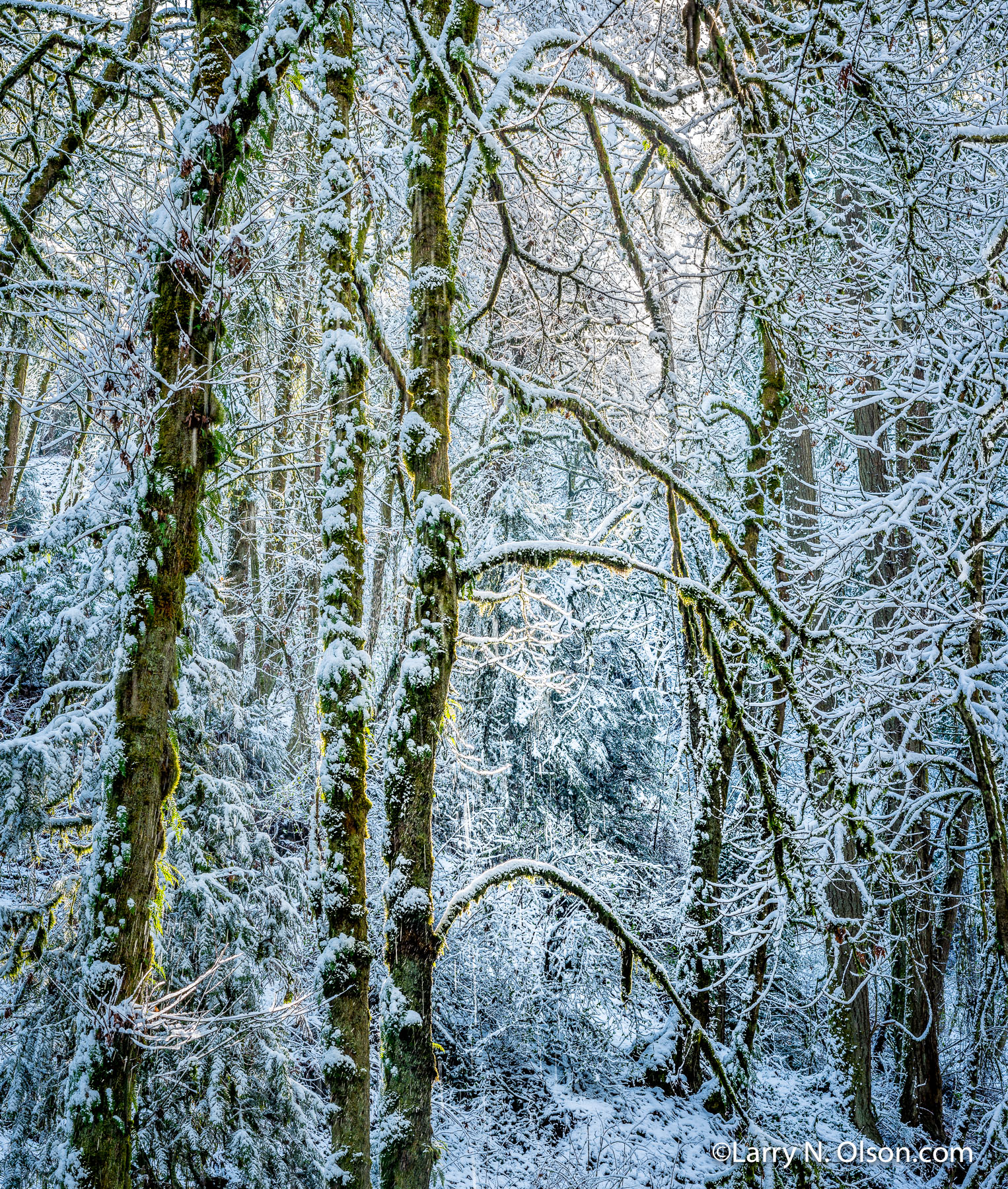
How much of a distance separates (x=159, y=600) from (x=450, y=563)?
1314 mm

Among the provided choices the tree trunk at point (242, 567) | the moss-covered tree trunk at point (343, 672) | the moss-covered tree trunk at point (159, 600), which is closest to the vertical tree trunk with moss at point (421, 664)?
the moss-covered tree trunk at point (343, 672)

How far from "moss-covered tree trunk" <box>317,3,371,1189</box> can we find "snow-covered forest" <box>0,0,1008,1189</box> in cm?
2

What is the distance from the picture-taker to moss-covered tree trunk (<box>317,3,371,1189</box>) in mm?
3438

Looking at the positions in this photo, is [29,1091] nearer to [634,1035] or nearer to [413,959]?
[413,959]

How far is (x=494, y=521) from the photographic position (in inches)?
337

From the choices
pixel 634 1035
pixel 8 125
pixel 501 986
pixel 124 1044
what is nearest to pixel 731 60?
pixel 124 1044

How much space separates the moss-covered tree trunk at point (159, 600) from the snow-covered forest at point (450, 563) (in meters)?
0.02

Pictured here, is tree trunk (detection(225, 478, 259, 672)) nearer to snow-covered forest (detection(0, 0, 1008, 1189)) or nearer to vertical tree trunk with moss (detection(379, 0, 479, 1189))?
snow-covered forest (detection(0, 0, 1008, 1189))

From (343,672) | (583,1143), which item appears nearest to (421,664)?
(343,672)

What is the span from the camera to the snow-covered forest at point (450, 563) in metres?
2.98

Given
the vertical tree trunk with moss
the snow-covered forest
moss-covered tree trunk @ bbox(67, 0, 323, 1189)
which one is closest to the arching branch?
the snow-covered forest

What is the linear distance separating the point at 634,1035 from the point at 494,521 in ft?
20.1

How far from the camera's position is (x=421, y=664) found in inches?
135

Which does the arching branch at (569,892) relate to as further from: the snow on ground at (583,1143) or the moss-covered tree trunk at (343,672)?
the snow on ground at (583,1143)
